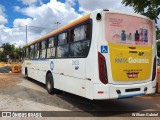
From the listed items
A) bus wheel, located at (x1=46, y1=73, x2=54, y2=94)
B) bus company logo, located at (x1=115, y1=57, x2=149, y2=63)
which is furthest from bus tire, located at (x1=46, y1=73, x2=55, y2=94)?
bus company logo, located at (x1=115, y1=57, x2=149, y2=63)

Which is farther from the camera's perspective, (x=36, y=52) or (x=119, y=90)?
(x=36, y=52)

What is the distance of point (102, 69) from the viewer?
26.1 ft

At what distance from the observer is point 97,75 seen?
793cm

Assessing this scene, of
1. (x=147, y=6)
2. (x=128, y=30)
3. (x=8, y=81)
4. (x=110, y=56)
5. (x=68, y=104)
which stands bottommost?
(x=68, y=104)

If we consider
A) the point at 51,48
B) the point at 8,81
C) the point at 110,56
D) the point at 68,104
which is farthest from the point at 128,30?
the point at 8,81

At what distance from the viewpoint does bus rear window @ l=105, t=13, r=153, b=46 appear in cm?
820

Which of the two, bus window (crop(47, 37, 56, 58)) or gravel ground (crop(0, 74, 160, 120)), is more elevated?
bus window (crop(47, 37, 56, 58))

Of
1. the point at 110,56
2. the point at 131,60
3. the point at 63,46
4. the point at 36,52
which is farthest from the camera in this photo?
the point at 36,52

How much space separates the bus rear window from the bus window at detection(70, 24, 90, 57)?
2.47ft

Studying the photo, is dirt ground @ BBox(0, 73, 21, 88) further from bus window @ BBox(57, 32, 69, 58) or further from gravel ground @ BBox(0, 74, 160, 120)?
bus window @ BBox(57, 32, 69, 58)

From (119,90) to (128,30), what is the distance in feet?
6.49

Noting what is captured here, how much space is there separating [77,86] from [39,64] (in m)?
6.48

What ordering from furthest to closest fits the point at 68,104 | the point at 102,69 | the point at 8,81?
the point at 8,81
the point at 68,104
the point at 102,69

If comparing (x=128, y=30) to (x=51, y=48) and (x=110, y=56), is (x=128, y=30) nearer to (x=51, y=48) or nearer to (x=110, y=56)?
(x=110, y=56)
